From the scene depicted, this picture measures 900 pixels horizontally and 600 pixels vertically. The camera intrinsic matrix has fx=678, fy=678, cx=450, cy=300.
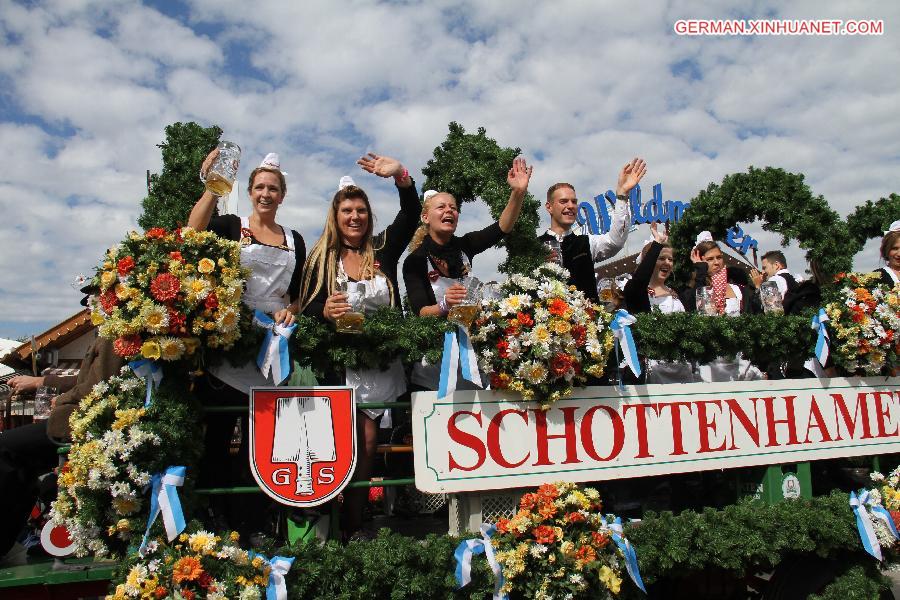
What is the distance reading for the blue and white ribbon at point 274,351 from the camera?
280 cm

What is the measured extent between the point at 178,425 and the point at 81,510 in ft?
1.57

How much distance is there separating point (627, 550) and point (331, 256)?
2.07 metres

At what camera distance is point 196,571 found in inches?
96.7

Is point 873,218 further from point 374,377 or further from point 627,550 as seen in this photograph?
point 374,377

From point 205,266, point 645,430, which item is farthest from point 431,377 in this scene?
point 205,266

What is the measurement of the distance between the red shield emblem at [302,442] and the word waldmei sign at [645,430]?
0.34 metres

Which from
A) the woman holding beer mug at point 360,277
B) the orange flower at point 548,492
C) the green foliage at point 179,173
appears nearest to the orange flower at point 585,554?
the orange flower at point 548,492

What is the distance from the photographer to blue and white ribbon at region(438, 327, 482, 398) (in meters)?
3.01

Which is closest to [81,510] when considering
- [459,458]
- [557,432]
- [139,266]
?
[139,266]

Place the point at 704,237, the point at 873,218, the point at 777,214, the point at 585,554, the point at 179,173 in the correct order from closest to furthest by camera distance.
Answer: the point at 585,554
the point at 179,173
the point at 777,214
the point at 704,237
the point at 873,218

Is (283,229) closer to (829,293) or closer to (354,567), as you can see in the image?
(354,567)

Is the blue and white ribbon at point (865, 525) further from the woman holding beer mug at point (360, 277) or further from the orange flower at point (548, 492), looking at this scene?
the woman holding beer mug at point (360, 277)

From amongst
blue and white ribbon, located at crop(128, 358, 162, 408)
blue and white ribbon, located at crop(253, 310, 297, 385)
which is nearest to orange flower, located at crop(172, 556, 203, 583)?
blue and white ribbon, located at crop(128, 358, 162, 408)

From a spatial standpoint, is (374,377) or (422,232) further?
(422,232)
